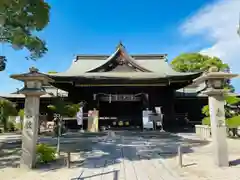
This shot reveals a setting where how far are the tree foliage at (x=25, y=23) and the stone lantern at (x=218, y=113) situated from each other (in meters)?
6.87

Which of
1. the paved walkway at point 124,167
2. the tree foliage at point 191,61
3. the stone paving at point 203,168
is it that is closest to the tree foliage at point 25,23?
the paved walkway at point 124,167

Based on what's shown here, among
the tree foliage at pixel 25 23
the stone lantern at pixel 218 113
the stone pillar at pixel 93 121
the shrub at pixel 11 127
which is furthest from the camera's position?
the shrub at pixel 11 127

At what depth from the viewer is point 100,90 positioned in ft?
55.1

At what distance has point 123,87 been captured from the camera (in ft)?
55.5

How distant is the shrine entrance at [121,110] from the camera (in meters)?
16.5

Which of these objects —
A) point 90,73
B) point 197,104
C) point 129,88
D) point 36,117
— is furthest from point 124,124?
point 36,117

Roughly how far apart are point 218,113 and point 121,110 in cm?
1172

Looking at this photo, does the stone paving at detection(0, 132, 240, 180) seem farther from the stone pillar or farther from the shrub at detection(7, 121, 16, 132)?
the shrub at detection(7, 121, 16, 132)

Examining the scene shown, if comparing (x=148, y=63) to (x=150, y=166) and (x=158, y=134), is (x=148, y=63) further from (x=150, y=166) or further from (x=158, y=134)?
(x=150, y=166)

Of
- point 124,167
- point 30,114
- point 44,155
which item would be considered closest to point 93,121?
point 44,155

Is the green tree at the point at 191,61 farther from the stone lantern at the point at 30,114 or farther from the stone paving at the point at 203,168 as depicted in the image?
the stone lantern at the point at 30,114

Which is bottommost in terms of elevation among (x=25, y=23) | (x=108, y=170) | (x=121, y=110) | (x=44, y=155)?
(x=108, y=170)

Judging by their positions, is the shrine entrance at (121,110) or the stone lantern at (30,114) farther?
the shrine entrance at (121,110)

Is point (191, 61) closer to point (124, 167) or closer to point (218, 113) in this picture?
point (218, 113)
